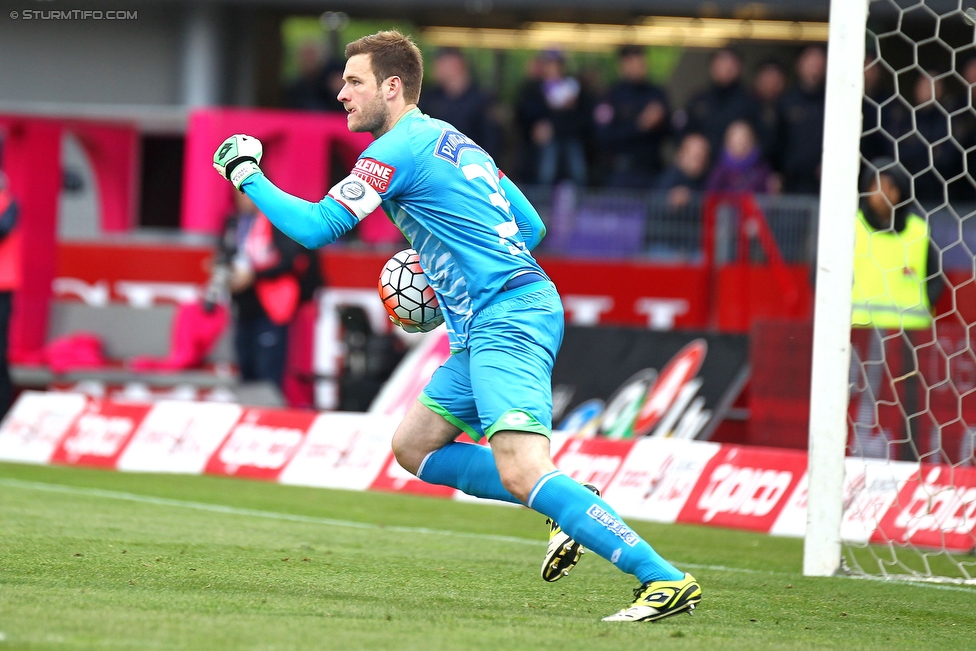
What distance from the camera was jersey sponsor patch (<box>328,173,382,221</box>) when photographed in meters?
5.16

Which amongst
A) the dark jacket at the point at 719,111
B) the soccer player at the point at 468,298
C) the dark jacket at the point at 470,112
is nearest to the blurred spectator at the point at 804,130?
the dark jacket at the point at 719,111

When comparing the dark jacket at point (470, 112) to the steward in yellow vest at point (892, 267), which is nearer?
the steward in yellow vest at point (892, 267)

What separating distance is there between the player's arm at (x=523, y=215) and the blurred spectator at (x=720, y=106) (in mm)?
10184

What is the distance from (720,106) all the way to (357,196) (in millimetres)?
11166

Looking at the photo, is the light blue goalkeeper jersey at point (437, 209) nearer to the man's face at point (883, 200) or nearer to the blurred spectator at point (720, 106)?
the man's face at point (883, 200)

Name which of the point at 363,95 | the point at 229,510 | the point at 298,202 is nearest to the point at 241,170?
the point at 298,202

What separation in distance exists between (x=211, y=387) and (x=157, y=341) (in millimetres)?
1159

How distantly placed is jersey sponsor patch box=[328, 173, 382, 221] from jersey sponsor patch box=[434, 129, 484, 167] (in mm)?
316

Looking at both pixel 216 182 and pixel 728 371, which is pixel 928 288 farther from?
pixel 216 182

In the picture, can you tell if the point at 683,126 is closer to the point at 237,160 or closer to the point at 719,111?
the point at 719,111

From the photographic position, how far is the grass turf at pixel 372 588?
466 cm

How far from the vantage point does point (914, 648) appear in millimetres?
5039

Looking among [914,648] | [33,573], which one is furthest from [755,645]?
[33,573]

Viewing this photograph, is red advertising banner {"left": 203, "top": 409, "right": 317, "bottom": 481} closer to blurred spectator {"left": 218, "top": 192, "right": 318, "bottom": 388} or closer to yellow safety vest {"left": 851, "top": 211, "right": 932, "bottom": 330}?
blurred spectator {"left": 218, "top": 192, "right": 318, "bottom": 388}
